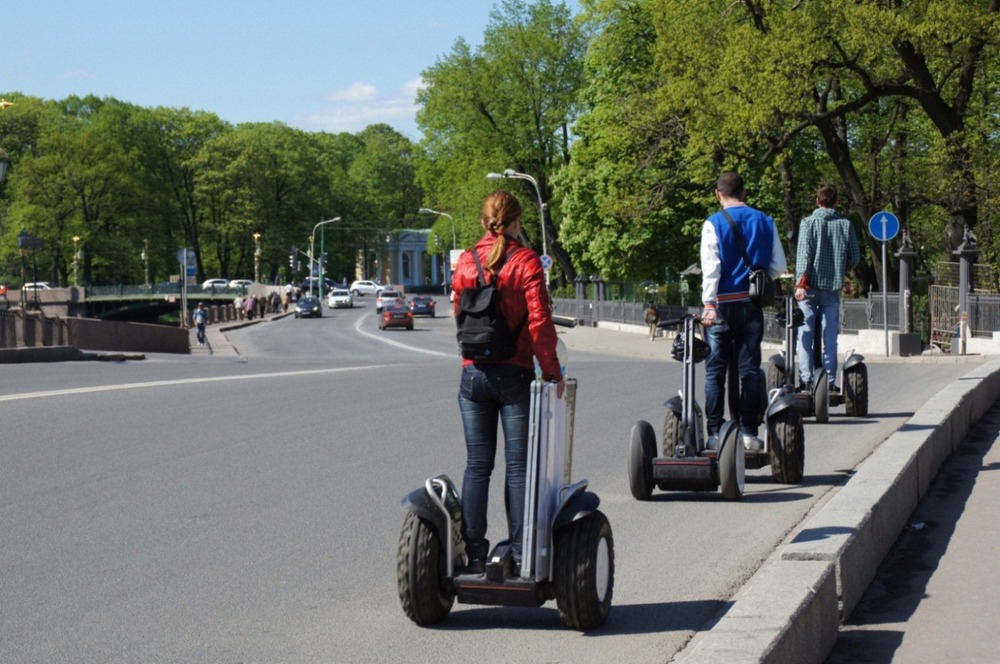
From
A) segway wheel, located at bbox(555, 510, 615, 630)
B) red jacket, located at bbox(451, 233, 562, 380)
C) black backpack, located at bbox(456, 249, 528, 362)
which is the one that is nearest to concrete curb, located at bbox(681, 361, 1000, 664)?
segway wheel, located at bbox(555, 510, 615, 630)

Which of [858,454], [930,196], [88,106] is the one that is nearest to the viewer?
[858,454]

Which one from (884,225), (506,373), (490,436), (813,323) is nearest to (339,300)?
(884,225)

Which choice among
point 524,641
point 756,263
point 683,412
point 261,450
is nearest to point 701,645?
point 524,641

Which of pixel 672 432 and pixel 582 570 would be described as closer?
pixel 582 570

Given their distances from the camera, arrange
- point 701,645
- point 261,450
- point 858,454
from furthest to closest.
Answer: point 261,450
point 858,454
point 701,645

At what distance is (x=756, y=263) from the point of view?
891 centimetres

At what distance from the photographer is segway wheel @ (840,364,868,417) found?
13.3 metres

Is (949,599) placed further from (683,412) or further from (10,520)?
(10,520)

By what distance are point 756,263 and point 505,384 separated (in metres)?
3.72

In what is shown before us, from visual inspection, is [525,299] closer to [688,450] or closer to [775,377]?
[688,450]

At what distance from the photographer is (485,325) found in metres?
5.49

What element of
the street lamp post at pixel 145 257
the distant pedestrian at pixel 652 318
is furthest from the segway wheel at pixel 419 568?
the street lamp post at pixel 145 257

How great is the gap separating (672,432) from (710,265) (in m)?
1.06

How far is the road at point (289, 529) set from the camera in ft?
18.0
